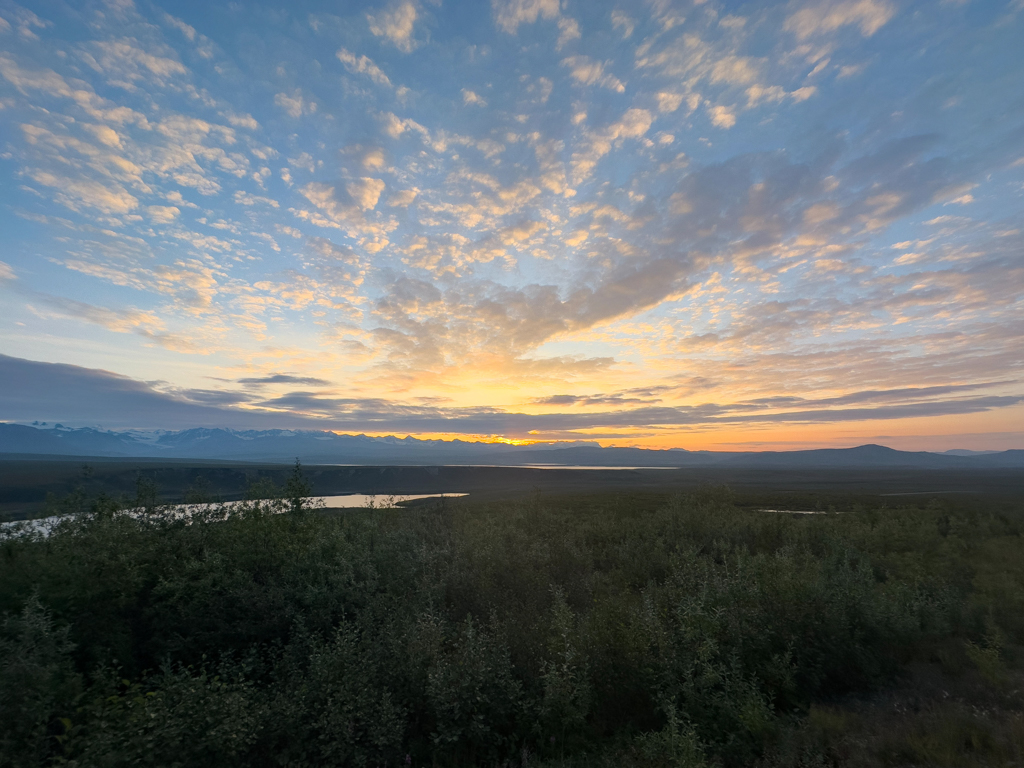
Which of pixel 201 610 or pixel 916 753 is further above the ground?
pixel 201 610

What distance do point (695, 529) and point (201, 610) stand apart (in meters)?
30.4

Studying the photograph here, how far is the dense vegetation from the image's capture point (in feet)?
28.9

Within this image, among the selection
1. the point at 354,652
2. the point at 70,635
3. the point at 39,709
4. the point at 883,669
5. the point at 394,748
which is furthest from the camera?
the point at 883,669

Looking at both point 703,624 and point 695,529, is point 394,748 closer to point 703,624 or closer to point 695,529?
Result: point 703,624

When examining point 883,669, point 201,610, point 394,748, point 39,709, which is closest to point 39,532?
point 201,610

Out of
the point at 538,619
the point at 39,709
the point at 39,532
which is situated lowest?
the point at 538,619

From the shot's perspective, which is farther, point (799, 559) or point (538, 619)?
point (799, 559)

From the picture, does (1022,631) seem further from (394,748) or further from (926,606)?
(394,748)

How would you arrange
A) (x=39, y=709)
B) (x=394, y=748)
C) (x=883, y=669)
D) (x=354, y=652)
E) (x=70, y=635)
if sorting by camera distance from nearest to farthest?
1. (x=39, y=709)
2. (x=394, y=748)
3. (x=70, y=635)
4. (x=354, y=652)
5. (x=883, y=669)

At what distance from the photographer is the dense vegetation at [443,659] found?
346 inches

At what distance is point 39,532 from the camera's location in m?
14.3

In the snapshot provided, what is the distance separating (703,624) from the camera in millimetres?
12211

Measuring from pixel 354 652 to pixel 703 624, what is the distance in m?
9.49

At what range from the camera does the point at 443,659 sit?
35.9ft
